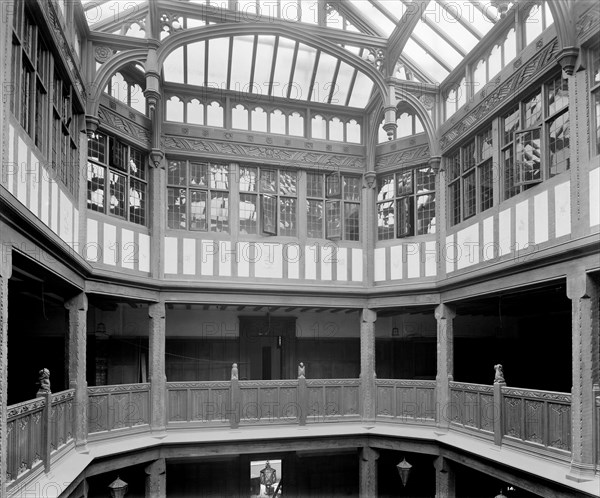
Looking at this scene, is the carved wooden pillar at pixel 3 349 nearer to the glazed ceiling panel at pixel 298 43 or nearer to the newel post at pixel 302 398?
the glazed ceiling panel at pixel 298 43

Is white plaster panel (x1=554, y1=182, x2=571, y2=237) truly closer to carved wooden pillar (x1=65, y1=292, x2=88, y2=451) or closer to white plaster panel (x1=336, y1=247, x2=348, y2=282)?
white plaster panel (x1=336, y1=247, x2=348, y2=282)

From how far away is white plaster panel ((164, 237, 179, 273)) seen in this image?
13.8m

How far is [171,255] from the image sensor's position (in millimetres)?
13867

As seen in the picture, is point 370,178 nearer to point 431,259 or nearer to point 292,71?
point 431,259

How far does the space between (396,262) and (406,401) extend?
351cm

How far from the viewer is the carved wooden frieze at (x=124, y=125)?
12.4 metres

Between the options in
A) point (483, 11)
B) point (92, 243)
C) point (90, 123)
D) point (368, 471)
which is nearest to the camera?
point (90, 123)

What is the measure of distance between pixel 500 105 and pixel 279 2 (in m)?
5.97

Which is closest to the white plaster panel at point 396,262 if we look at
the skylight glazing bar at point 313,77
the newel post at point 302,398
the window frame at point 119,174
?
the newel post at point 302,398

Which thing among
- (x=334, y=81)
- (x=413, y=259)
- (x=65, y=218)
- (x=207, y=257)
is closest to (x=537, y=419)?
(x=413, y=259)

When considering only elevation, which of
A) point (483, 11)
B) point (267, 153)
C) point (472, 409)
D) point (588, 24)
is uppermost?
point (483, 11)

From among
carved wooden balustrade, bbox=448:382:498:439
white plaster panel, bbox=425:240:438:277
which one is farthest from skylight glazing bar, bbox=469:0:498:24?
carved wooden balustrade, bbox=448:382:498:439

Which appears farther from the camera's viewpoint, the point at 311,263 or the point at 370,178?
the point at 370,178

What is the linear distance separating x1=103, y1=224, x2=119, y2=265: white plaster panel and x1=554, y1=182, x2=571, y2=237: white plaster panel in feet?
29.4
